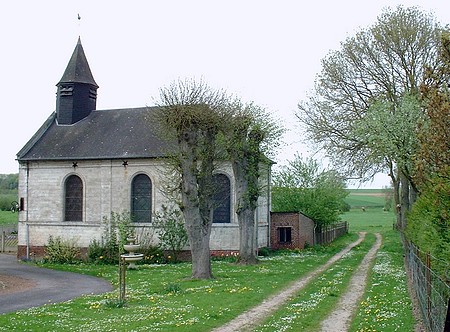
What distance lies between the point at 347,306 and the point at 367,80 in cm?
1967

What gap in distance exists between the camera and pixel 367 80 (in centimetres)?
3159

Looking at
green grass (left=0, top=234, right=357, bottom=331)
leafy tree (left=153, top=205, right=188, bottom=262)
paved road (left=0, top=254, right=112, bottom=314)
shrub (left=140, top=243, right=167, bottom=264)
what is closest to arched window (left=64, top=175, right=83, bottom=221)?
paved road (left=0, top=254, right=112, bottom=314)

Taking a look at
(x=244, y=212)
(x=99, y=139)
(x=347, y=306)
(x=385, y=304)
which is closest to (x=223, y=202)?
(x=244, y=212)

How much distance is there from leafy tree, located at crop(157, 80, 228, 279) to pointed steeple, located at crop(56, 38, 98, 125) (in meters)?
15.1

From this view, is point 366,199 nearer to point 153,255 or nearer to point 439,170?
point 153,255

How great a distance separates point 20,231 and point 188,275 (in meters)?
15.3

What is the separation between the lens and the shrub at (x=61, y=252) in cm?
3067

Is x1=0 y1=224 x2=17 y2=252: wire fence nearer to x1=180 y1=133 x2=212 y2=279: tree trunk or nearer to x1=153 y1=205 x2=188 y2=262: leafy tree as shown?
x1=153 y1=205 x2=188 y2=262: leafy tree

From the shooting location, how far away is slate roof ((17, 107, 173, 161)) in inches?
1252

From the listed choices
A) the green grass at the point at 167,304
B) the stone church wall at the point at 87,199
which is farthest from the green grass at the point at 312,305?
the stone church wall at the point at 87,199

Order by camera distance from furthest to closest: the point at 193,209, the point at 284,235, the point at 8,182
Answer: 1. the point at 8,182
2. the point at 284,235
3. the point at 193,209

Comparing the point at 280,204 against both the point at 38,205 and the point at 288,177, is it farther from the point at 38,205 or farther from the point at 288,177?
the point at 38,205

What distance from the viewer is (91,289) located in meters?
20.4

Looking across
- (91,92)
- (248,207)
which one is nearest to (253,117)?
(248,207)
